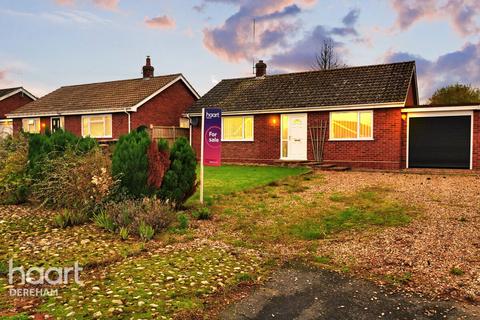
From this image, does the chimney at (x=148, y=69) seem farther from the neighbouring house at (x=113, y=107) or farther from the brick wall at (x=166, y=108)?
the brick wall at (x=166, y=108)

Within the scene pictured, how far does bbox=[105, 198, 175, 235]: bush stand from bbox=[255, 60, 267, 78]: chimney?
1915 centimetres

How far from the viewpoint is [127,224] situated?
24.0 ft

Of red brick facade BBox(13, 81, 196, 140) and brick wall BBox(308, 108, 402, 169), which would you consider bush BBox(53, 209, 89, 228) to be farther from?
red brick facade BBox(13, 81, 196, 140)

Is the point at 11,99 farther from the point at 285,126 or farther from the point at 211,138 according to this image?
the point at 211,138

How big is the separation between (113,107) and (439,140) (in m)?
19.9

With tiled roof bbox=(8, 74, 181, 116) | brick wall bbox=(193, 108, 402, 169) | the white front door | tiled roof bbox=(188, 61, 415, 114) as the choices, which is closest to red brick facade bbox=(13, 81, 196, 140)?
tiled roof bbox=(8, 74, 181, 116)

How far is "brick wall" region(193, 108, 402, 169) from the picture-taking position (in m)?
18.3

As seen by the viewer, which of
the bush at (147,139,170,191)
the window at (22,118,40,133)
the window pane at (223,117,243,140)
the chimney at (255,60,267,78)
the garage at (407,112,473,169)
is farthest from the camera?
the window at (22,118,40,133)

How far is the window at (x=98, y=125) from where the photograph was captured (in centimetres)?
2678

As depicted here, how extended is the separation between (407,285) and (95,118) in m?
26.1

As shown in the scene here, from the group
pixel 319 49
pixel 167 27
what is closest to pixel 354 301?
pixel 167 27

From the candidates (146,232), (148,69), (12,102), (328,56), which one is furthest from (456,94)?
(12,102)

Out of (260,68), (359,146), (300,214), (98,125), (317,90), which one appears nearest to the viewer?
(300,214)

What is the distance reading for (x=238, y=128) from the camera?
74.0ft
